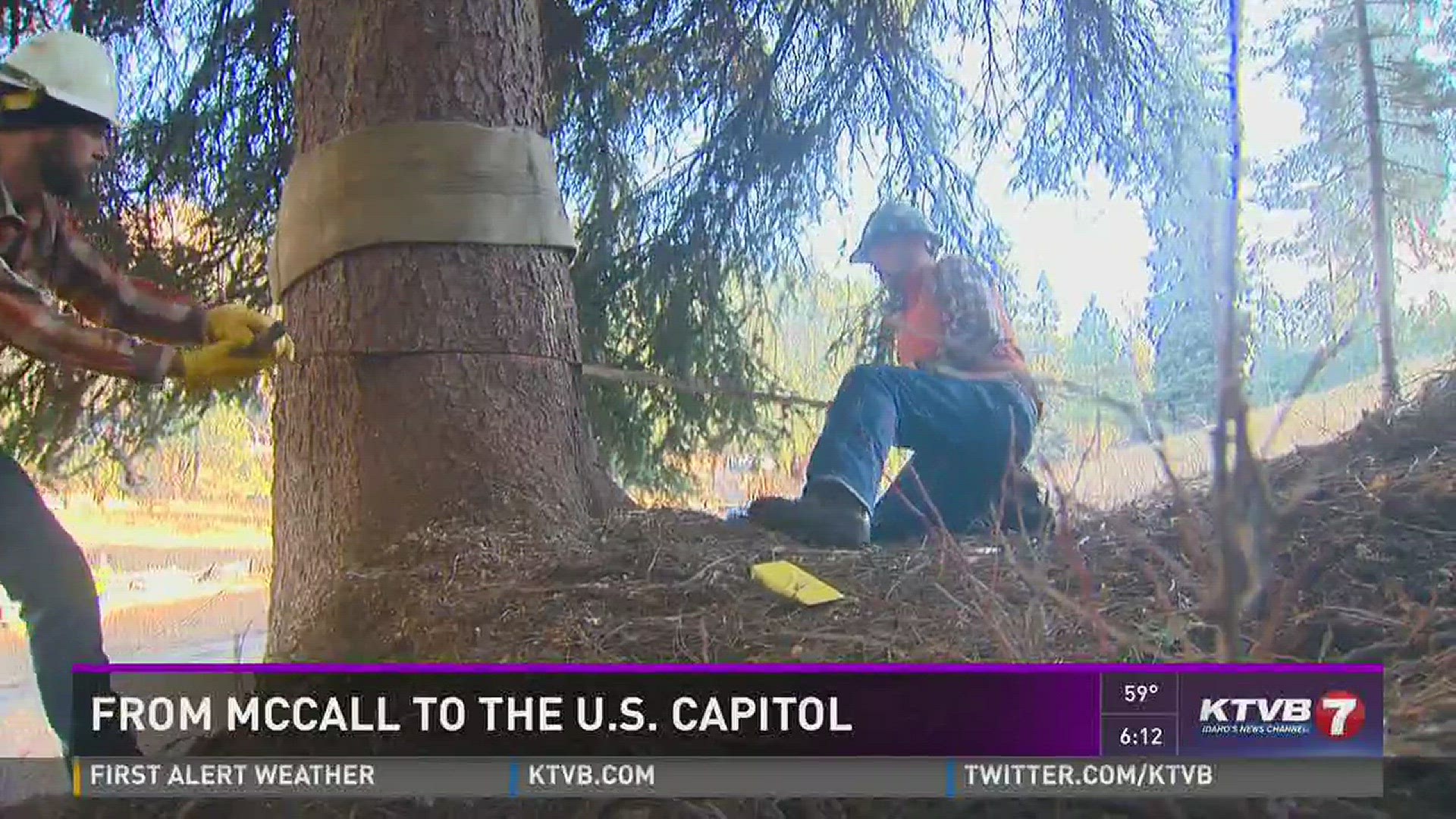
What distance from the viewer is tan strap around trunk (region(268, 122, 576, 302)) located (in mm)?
1289

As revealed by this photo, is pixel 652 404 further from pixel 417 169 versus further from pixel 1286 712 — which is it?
pixel 1286 712

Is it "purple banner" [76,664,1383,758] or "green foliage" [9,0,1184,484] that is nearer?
"purple banner" [76,664,1383,758]

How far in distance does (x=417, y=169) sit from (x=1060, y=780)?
1042 millimetres

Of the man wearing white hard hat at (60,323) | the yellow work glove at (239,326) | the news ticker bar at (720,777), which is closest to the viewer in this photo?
the news ticker bar at (720,777)

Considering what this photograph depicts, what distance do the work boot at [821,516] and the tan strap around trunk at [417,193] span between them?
475 mm

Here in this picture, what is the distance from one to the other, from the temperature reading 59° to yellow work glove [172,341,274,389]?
1111 millimetres

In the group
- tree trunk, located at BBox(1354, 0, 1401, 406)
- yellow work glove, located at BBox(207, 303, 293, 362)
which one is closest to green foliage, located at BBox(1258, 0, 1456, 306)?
tree trunk, located at BBox(1354, 0, 1401, 406)

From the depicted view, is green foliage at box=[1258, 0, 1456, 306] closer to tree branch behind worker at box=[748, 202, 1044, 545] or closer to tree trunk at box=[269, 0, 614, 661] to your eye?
tree branch behind worker at box=[748, 202, 1044, 545]

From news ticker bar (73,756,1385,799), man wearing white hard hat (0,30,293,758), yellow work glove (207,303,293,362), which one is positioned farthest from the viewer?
yellow work glove (207,303,293,362)

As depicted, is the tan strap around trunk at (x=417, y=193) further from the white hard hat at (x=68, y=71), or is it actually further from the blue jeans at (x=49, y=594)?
the blue jeans at (x=49, y=594)

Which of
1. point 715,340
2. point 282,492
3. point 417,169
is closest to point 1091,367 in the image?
point 715,340

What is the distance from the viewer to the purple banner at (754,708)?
1070mm

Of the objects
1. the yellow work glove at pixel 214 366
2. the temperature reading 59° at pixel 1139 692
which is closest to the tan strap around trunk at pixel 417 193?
the yellow work glove at pixel 214 366

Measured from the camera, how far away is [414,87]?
1320 millimetres
